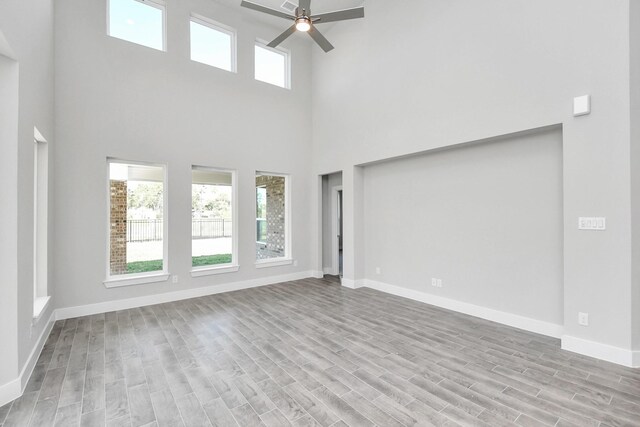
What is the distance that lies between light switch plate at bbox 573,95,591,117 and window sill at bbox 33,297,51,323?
5.73 m

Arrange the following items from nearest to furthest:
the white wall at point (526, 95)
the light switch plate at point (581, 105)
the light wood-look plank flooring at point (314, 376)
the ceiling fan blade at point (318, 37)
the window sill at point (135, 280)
Result: 1. the light wood-look plank flooring at point (314, 376)
2. the white wall at point (526, 95)
3. the light switch plate at point (581, 105)
4. the ceiling fan blade at point (318, 37)
5. the window sill at point (135, 280)

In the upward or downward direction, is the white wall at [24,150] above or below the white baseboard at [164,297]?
above

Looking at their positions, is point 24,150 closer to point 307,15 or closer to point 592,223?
point 307,15

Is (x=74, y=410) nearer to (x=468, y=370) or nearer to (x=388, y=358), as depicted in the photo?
(x=388, y=358)

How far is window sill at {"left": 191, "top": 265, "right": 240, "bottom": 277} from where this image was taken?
17.2 ft

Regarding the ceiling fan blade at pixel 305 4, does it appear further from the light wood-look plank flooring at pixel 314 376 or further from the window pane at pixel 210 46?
the light wood-look plank flooring at pixel 314 376

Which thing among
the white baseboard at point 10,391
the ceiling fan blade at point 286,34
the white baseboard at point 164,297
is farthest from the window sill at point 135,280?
the ceiling fan blade at point 286,34

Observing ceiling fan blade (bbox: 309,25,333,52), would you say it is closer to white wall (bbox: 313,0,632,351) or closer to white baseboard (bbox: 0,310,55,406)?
white wall (bbox: 313,0,632,351)

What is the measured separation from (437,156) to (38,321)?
5.34 meters

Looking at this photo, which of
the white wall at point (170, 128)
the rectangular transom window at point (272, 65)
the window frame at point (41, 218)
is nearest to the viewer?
the window frame at point (41, 218)

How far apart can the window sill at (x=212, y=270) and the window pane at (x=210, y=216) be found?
177 millimetres

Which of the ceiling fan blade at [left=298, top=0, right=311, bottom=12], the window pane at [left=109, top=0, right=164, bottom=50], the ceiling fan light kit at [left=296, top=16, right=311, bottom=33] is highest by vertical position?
the window pane at [left=109, top=0, right=164, bottom=50]

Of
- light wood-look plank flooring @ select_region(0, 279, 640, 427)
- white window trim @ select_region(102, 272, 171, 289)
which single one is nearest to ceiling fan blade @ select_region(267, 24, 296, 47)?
light wood-look plank flooring @ select_region(0, 279, 640, 427)

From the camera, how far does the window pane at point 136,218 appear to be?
183 inches
